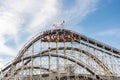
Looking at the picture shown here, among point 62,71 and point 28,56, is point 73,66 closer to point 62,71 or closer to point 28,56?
point 62,71

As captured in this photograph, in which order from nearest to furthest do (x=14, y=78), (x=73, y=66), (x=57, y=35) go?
1. (x=14, y=78)
2. (x=73, y=66)
3. (x=57, y=35)

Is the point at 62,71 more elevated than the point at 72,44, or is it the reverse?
the point at 72,44

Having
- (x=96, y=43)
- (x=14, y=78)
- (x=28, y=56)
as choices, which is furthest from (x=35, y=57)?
(x=96, y=43)

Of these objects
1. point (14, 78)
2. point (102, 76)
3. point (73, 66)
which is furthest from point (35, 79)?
point (102, 76)

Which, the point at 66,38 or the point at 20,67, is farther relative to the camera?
the point at 66,38

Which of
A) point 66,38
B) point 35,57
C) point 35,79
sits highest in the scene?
point 66,38

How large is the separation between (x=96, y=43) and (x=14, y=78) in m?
9.16

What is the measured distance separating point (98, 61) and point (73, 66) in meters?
3.01

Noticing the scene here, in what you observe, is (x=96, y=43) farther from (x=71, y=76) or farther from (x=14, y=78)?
(x=14, y=78)

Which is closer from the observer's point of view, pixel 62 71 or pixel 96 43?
pixel 62 71

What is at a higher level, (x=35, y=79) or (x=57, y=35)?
(x=57, y=35)

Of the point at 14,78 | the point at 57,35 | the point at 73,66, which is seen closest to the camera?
the point at 14,78

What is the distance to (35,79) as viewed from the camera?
89.4ft

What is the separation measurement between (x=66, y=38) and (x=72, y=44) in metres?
0.95
